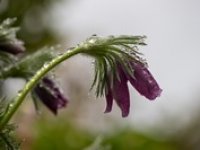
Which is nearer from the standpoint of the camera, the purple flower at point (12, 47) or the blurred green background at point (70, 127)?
the purple flower at point (12, 47)

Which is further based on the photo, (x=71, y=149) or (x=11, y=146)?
(x=71, y=149)

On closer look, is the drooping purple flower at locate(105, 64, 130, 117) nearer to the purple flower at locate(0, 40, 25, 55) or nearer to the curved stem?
the curved stem

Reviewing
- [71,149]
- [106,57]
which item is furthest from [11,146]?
[71,149]

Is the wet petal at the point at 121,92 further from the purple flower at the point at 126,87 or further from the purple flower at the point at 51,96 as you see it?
the purple flower at the point at 51,96

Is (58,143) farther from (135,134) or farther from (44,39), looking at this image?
(44,39)

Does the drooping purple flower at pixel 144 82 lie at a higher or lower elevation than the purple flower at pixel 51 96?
higher

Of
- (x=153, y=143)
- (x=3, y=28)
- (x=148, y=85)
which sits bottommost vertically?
(x=153, y=143)

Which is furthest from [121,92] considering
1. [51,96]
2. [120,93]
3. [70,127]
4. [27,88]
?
[70,127]

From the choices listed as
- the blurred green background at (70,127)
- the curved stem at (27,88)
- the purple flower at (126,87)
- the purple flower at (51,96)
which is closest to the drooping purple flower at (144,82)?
the purple flower at (126,87)
